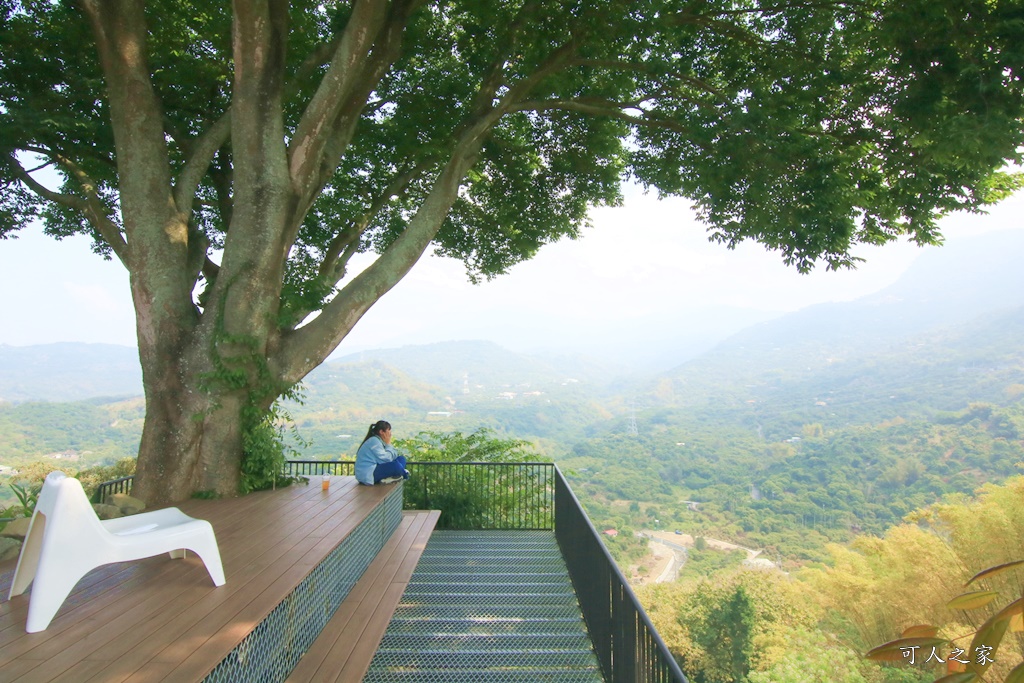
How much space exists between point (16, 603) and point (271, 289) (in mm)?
4466

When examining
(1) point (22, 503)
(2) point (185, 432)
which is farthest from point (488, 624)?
(1) point (22, 503)

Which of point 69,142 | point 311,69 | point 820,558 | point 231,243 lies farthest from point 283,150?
point 820,558

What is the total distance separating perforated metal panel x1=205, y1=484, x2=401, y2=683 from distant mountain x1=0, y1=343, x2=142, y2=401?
75.3 metres

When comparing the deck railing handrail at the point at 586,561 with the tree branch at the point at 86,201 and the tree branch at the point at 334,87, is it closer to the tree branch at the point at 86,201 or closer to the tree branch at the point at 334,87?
the tree branch at the point at 86,201

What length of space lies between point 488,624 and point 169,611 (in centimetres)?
329

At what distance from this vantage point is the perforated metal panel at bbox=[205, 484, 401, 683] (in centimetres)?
334

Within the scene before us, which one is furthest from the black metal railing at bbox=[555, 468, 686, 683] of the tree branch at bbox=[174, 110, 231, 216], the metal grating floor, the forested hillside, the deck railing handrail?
the tree branch at bbox=[174, 110, 231, 216]

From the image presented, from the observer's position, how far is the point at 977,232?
154875 mm

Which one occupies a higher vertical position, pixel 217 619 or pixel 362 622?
pixel 217 619

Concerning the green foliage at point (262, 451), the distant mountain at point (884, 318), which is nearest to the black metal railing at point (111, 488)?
the green foliage at point (262, 451)

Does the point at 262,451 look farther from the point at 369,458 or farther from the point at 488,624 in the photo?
the point at 488,624

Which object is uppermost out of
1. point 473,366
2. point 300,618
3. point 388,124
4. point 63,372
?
point 388,124

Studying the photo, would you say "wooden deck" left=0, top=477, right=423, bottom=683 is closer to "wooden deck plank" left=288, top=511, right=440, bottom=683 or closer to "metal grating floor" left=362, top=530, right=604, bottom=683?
"wooden deck plank" left=288, top=511, right=440, bottom=683

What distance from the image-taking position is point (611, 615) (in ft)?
14.9
